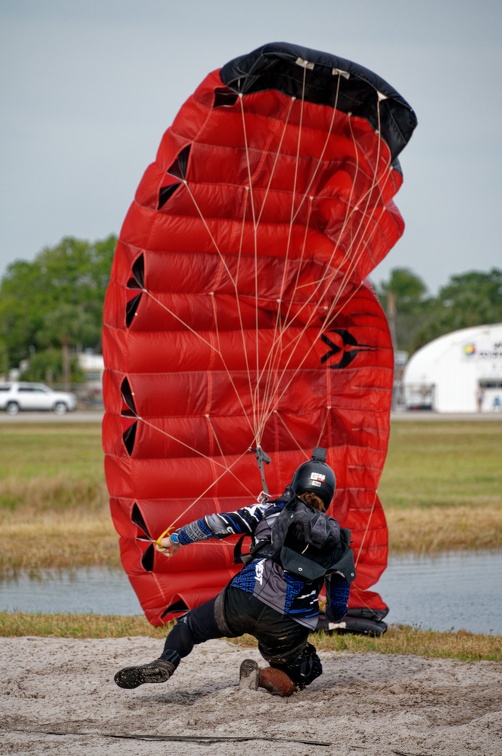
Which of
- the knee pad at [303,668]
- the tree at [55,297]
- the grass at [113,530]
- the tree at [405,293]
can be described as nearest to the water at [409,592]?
the grass at [113,530]

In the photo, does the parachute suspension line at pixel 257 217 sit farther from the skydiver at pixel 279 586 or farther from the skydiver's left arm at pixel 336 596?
the skydiver's left arm at pixel 336 596

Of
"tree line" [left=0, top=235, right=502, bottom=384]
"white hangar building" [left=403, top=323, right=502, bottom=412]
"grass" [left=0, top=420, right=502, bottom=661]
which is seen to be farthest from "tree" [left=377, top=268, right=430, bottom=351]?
"grass" [left=0, top=420, right=502, bottom=661]

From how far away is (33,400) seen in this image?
56250mm

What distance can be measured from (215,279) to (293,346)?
99 centimetres

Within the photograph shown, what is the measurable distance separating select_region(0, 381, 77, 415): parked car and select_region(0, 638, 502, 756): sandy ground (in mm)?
48889

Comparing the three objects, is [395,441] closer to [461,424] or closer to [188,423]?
[461,424]

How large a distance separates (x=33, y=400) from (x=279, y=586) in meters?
51.3

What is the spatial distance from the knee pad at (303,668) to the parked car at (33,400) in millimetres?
50184

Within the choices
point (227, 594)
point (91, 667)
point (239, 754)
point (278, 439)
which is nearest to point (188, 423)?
point (278, 439)

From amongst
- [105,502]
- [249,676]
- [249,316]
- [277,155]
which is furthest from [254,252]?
[105,502]

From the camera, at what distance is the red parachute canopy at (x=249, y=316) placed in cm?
907

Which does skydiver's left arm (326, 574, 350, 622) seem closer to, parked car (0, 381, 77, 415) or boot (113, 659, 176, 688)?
boot (113, 659, 176, 688)

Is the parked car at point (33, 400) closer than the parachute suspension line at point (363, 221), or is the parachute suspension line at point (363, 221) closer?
the parachute suspension line at point (363, 221)

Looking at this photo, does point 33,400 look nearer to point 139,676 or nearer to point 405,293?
point 139,676
